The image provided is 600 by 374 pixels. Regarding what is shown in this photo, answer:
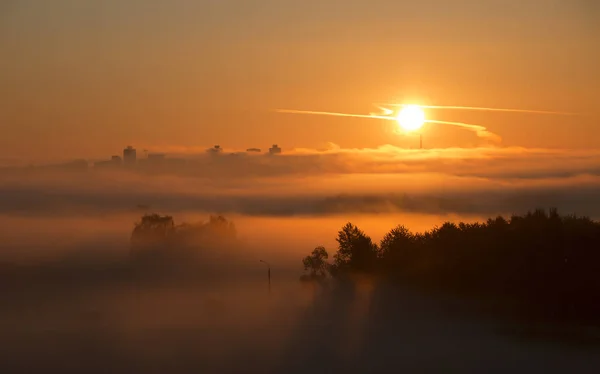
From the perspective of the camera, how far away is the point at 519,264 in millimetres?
61844

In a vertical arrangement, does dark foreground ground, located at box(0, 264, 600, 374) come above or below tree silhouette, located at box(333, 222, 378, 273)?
below

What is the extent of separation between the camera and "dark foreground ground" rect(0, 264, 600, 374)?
49.7 meters

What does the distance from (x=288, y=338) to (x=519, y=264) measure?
1738 cm

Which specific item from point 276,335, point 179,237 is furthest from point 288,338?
point 179,237

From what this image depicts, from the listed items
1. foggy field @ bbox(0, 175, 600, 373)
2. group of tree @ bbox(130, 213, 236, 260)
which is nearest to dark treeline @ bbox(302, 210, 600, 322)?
foggy field @ bbox(0, 175, 600, 373)

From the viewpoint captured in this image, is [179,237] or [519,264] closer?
[519,264]

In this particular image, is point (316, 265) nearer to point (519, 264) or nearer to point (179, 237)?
point (519, 264)

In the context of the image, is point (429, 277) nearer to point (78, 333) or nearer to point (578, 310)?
point (578, 310)

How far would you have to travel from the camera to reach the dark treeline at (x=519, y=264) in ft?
197

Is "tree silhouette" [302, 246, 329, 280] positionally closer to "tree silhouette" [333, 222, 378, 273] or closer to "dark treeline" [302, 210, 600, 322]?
"tree silhouette" [333, 222, 378, 273]

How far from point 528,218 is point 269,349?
24.2 metres

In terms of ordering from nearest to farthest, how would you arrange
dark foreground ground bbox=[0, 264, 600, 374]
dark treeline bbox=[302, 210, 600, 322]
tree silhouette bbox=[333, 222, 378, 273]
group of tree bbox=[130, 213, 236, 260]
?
1. dark foreground ground bbox=[0, 264, 600, 374]
2. dark treeline bbox=[302, 210, 600, 322]
3. tree silhouette bbox=[333, 222, 378, 273]
4. group of tree bbox=[130, 213, 236, 260]

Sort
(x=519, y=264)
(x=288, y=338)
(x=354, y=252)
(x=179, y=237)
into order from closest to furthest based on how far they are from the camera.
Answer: (x=288, y=338) → (x=519, y=264) → (x=354, y=252) → (x=179, y=237)

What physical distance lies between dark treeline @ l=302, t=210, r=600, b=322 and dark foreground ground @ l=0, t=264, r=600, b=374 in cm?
272
